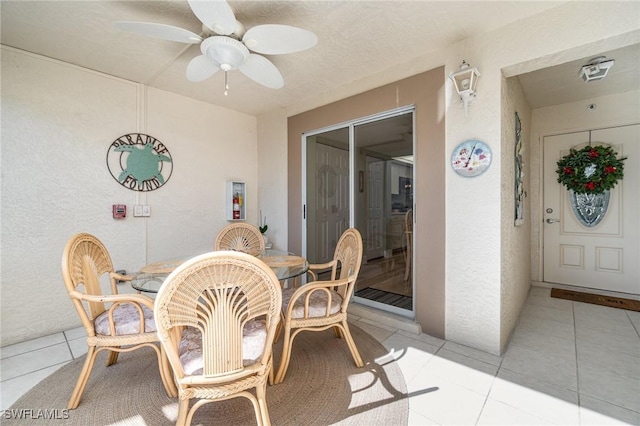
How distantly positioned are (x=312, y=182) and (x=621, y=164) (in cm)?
392

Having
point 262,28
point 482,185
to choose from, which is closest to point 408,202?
point 482,185

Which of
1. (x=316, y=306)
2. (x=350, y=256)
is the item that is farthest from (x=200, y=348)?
(x=350, y=256)

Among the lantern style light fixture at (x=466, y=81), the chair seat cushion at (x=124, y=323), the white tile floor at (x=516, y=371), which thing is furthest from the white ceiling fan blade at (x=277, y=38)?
the white tile floor at (x=516, y=371)

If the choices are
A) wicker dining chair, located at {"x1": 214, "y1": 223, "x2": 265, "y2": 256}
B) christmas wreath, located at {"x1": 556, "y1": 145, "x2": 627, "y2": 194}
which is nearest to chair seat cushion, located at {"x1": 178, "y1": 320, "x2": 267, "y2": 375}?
wicker dining chair, located at {"x1": 214, "y1": 223, "x2": 265, "y2": 256}

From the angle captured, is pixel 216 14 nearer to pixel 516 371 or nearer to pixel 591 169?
pixel 516 371

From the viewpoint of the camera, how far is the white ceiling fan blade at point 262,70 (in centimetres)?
201

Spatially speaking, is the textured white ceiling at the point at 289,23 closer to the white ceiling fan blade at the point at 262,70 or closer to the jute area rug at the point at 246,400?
the white ceiling fan blade at the point at 262,70

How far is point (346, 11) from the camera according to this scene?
198 centimetres

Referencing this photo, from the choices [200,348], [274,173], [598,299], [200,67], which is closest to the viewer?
[200,348]

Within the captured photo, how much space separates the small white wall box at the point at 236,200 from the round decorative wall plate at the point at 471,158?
2846mm

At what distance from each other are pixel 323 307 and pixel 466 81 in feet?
6.93

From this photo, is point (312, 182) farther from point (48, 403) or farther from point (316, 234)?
point (48, 403)

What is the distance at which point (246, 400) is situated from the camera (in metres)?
1.70

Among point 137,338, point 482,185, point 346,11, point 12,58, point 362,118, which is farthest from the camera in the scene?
point 362,118
